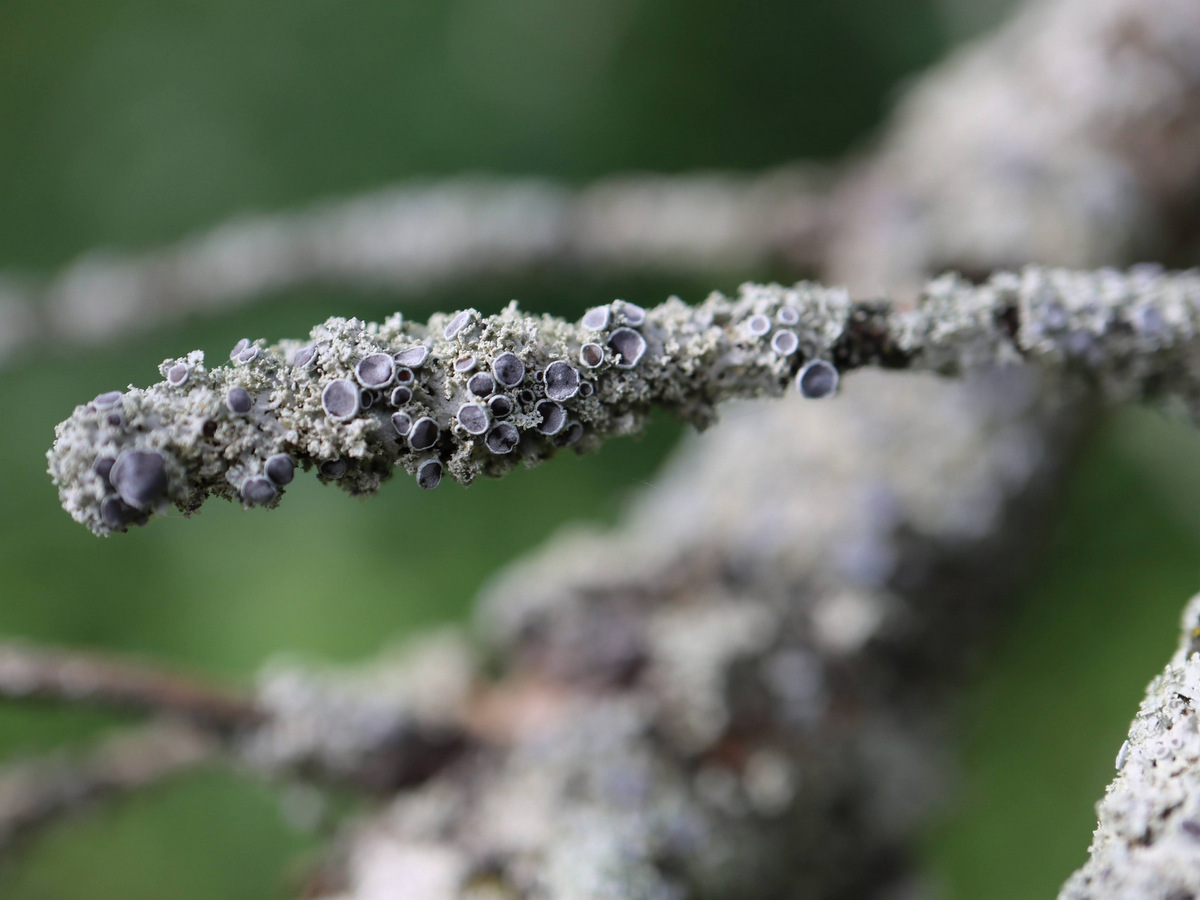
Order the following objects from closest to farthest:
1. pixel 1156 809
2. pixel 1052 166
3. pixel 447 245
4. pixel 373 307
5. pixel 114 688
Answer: pixel 1156 809 < pixel 114 688 < pixel 1052 166 < pixel 447 245 < pixel 373 307

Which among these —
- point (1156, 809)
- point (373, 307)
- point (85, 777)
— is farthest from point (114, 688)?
point (373, 307)

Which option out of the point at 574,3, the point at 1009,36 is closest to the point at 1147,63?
the point at 1009,36

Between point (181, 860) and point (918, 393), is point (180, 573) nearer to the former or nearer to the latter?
point (181, 860)

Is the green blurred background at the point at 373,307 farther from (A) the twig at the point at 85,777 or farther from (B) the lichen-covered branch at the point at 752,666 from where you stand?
(A) the twig at the point at 85,777

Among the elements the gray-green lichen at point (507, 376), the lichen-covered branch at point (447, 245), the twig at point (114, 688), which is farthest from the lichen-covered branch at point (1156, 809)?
the lichen-covered branch at point (447, 245)

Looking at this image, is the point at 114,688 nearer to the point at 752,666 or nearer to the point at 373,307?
the point at 752,666

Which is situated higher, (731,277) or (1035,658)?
(731,277)
